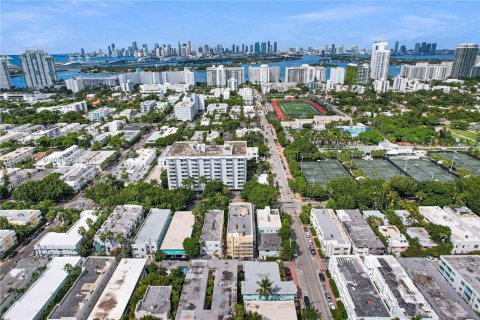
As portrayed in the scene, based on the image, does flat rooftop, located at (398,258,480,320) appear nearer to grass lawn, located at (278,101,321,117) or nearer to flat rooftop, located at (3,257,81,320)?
flat rooftop, located at (3,257,81,320)

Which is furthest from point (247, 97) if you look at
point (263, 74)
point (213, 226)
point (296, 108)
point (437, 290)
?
point (437, 290)

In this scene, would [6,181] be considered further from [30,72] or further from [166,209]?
[30,72]

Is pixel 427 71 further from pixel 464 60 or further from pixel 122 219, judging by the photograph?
pixel 122 219

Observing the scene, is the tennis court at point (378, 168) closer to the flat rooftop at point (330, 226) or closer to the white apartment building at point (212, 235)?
the flat rooftop at point (330, 226)

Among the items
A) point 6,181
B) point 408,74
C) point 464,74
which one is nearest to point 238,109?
point 6,181

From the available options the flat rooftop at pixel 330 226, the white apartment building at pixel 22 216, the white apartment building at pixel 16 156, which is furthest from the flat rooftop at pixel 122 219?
the white apartment building at pixel 16 156

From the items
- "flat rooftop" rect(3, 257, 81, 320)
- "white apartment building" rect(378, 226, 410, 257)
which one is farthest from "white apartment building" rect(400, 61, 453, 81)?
"flat rooftop" rect(3, 257, 81, 320)
